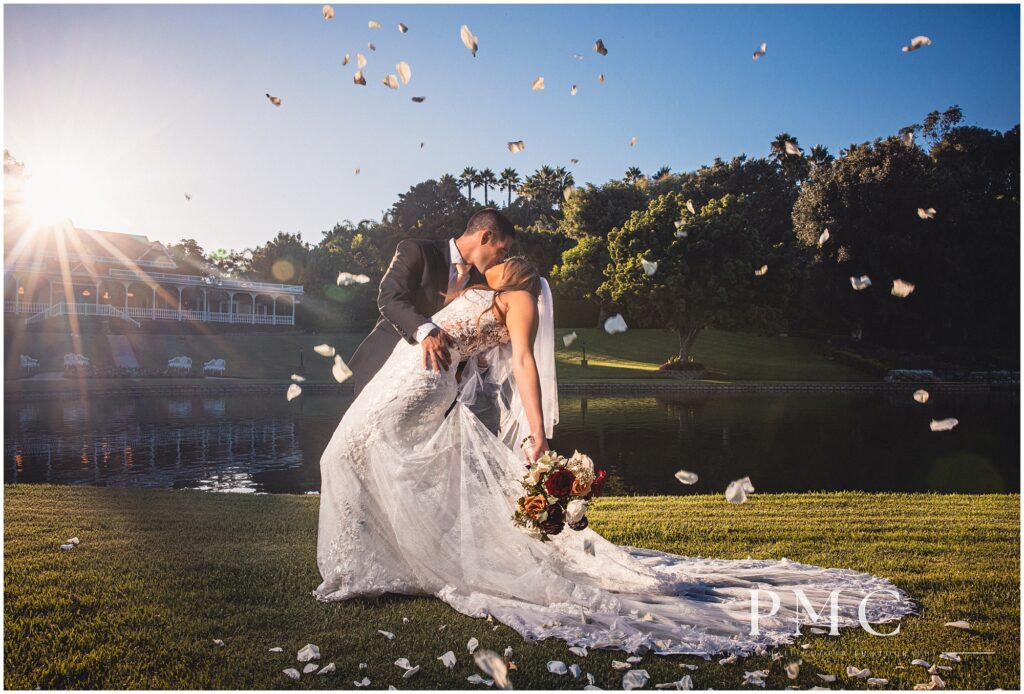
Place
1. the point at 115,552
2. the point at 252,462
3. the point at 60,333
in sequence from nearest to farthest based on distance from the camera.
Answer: the point at 115,552 < the point at 252,462 < the point at 60,333

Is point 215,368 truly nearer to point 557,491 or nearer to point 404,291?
point 404,291

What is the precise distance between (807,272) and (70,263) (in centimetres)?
3971

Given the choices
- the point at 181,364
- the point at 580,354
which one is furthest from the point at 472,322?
the point at 580,354

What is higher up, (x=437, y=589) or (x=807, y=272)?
(x=807, y=272)

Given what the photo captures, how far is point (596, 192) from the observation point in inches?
1745

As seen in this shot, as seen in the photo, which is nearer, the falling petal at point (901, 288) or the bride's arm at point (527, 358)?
the bride's arm at point (527, 358)

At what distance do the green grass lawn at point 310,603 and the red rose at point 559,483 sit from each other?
29.0 inches

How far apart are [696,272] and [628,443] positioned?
18.9 m

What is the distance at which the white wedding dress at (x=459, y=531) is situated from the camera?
4250 millimetres

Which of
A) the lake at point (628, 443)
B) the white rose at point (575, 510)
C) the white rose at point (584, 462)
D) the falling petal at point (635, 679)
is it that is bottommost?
the lake at point (628, 443)

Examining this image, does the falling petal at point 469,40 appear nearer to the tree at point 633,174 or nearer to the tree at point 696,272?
the tree at point 696,272

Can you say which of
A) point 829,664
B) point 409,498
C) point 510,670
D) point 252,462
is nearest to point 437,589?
point 409,498

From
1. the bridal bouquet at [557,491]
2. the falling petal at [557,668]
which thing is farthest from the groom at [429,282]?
the falling petal at [557,668]

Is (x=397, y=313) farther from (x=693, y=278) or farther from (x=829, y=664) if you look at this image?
(x=693, y=278)
